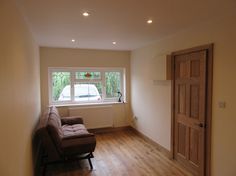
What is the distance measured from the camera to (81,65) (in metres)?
5.08

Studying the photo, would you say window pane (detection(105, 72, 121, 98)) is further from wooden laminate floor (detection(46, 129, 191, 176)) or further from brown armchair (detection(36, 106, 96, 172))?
brown armchair (detection(36, 106, 96, 172))

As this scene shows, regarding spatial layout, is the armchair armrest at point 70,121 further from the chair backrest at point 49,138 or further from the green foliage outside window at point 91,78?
the chair backrest at point 49,138

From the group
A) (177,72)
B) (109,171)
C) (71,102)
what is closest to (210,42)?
(177,72)

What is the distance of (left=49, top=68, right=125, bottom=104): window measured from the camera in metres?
5.09

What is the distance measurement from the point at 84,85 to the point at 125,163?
2.70 meters

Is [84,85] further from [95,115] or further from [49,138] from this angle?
[49,138]

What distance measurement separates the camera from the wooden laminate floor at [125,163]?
3115 mm

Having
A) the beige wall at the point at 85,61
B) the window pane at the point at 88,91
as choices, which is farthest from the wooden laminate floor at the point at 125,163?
the window pane at the point at 88,91

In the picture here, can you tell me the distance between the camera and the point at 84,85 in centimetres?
536

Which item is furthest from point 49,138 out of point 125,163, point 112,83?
point 112,83

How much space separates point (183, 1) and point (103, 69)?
3698 millimetres

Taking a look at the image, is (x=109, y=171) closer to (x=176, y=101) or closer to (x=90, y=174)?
(x=90, y=174)

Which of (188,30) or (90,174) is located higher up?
(188,30)

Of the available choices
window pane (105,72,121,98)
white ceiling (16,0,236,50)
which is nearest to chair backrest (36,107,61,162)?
white ceiling (16,0,236,50)
